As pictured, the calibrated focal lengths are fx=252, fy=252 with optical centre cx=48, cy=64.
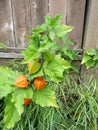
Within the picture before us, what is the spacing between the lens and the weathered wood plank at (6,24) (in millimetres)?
2131

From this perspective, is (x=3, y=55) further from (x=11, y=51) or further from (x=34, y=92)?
(x=34, y=92)

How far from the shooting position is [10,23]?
221cm

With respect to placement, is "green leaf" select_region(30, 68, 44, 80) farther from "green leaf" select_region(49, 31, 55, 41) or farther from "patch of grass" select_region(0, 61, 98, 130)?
"patch of grass" select_region(0, 61, 98, 130)

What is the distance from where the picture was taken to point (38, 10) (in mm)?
2123

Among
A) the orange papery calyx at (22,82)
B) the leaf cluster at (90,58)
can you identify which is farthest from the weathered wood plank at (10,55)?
the orange papery calyx at (22,82)

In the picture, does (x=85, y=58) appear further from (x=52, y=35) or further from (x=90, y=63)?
(x=52, y=35)

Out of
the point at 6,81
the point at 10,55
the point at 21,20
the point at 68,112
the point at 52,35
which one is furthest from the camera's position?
the point at 10,55

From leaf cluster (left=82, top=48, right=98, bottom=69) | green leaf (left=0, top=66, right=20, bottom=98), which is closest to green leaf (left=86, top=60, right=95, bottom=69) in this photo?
leaf cluster (left=82, top=48, right=98, bottom=69)

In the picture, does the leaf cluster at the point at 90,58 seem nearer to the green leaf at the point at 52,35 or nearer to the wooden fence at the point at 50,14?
the wooden fence at the point at 50,14

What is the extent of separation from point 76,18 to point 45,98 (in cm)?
81

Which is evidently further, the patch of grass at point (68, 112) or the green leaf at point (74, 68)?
the green leaf at point (74, 68)

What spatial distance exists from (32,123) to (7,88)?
17.5 inches

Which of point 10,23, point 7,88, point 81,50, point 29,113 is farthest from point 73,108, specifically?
point 10,23

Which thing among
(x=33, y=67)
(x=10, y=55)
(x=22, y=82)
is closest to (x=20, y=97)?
(x=22, y=82)
